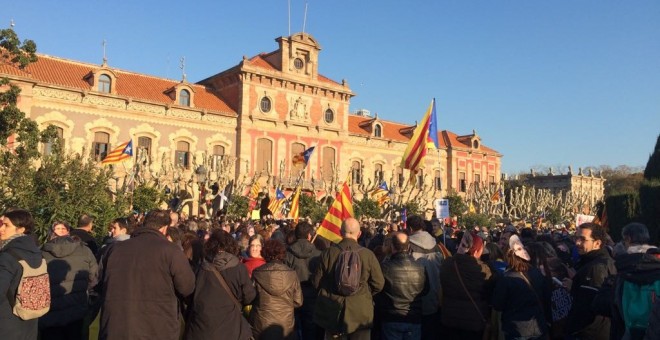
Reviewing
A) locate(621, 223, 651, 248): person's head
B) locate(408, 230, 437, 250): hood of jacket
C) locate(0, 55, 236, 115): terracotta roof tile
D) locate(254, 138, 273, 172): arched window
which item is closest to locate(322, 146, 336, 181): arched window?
locate(254, 138, 273, 172): arched window

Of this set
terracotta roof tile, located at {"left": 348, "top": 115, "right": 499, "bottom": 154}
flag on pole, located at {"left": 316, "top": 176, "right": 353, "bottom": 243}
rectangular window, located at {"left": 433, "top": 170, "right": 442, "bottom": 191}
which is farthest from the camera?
rectangular window, located at {"left": 433, "top": 170, "right": 442, "bottom": 191}

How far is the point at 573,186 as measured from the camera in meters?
80.7

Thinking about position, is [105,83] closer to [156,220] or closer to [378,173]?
[378,173]

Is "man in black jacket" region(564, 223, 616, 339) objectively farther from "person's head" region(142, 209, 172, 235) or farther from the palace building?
the palace building

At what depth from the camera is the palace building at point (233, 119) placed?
32625mm

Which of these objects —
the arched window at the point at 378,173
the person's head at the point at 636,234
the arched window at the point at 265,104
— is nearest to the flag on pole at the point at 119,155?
the arched window at the point at 265,104

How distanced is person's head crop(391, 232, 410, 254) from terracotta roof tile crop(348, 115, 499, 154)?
128 feet

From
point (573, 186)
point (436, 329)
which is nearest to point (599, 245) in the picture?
point (436, 329)

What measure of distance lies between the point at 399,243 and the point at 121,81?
33.3m

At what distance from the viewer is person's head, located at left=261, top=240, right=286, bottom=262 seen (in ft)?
20.3

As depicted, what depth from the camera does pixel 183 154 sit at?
121 ft

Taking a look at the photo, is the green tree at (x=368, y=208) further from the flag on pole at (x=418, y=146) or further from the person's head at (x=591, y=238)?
the person's head at (x=591, y=238)

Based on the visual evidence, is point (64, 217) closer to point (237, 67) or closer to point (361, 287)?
point (361, 287)

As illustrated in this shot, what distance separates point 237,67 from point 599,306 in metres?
36.2
